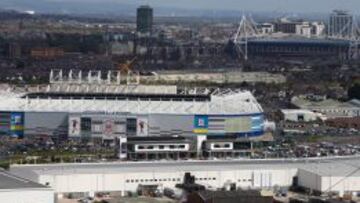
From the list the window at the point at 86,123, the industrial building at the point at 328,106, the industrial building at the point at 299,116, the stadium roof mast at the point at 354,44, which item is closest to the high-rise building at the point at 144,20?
the stadium roof mast at the point at 354,44

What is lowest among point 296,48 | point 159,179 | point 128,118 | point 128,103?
point 296,48

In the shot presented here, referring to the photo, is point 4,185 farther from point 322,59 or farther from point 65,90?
point 322,59

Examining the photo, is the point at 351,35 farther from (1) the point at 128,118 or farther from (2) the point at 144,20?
(1) the point at 128,118

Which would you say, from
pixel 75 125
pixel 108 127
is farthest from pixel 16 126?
pixel 108 127

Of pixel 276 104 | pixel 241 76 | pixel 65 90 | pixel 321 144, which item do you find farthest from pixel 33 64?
pixel 321 144

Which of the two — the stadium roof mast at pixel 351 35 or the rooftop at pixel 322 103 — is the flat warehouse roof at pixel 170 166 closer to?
the rooftop at pixel 322 103

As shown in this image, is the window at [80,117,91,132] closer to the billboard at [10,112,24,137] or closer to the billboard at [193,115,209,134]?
the billboard at [10,112,24,137]
